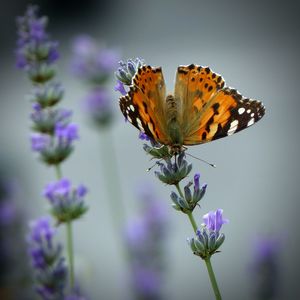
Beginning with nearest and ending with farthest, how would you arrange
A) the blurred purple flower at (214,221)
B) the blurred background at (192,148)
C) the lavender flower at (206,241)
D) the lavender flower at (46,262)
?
1. the lavender flower at (206,241)
2. the blurred purple flower at (214,221)
3. the lavender flower at (46,262)
4. the blurred background at (192,148)

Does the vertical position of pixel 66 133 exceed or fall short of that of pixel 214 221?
it exceeds it

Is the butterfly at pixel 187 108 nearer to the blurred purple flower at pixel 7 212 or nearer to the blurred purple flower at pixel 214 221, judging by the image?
the blurred purple flower at pixel 214 221

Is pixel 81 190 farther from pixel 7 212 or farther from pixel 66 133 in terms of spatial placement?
pixel 7 212

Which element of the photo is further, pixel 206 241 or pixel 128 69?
pixel 128 69

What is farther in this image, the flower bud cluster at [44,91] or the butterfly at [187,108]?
the flower bud cluster at [44,91]

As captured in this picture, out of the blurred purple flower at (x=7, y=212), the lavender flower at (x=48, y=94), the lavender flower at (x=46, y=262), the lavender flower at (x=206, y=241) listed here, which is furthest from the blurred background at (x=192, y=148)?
the lavender flower at (x=206, y=241)

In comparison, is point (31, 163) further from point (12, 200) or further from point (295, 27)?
point (295, 27)

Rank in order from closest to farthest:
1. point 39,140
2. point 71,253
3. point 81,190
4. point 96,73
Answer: point 71,253, point 81,190, point 39,140, point 96,73

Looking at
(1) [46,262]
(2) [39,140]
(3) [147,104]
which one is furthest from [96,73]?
(3) [147,104]

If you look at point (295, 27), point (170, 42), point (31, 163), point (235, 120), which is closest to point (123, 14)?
point (170, 42)
